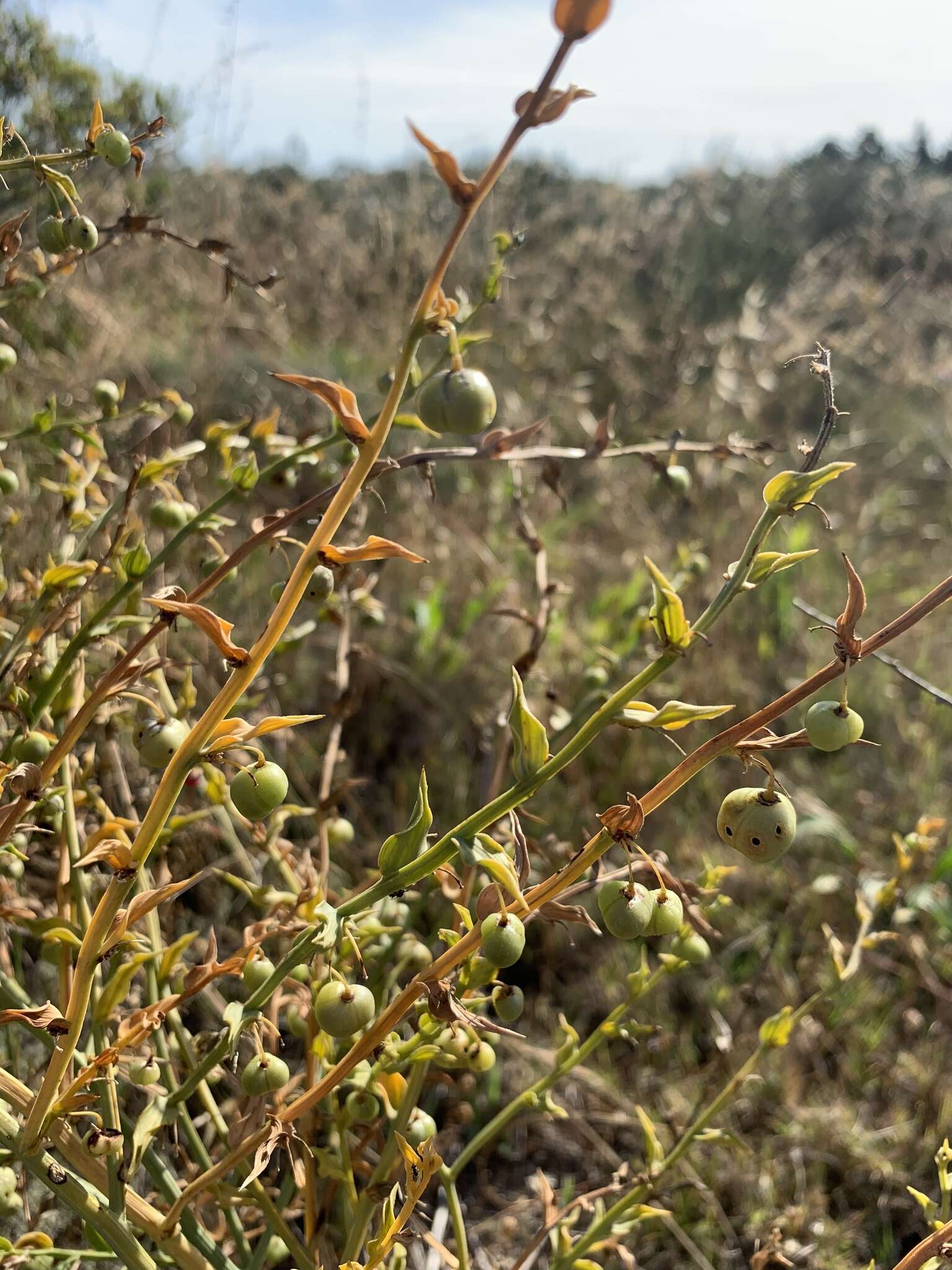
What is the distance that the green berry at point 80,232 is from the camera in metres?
0.99

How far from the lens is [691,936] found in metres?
1.24

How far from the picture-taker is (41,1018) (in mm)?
845

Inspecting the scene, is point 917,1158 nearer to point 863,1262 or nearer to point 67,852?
point 863,1262

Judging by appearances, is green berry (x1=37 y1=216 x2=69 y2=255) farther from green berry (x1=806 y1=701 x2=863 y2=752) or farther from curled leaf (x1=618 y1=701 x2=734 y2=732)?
green berry (x1=806 y1=701 x2=863 y2=752)

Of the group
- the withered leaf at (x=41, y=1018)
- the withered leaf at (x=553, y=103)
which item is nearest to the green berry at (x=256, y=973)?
the withered leaf at (x=41, y=1018)

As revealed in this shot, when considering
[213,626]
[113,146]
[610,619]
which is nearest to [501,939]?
[213,626]

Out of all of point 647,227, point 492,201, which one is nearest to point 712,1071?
point 492,201

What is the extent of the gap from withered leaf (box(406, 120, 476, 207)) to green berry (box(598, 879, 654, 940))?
492 millimetres

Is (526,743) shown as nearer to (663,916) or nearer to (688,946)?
(663,916)

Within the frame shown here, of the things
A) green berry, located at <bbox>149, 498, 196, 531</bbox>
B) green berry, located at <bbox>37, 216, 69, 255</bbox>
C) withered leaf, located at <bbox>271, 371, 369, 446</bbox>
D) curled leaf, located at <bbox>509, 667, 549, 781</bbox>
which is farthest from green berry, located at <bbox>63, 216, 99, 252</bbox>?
curled leaf, located at <bbox>509, 667, 549, 781</bbox>

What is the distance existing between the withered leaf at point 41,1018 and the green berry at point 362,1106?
13.6 inches

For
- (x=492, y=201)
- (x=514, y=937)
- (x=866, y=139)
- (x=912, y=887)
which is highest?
(x=866, y=139)

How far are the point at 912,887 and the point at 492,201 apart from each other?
5.17 m

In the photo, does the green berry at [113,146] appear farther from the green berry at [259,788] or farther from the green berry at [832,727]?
the green berry at [832,727]
